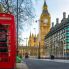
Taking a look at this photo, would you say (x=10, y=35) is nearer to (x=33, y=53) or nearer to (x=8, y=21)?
(x=8, y=21)

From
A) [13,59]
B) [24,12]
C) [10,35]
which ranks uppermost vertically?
[24,12]

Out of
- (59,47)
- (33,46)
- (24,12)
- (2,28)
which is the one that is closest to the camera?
(2,28)

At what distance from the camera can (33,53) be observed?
645 ft

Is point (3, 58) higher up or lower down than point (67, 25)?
lower down

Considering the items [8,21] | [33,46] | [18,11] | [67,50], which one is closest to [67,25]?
[67,50]

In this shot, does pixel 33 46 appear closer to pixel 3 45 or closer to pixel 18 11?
pixel 18 11

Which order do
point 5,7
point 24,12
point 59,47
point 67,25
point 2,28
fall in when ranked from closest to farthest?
point 2,28
point 5,7
point 24,12
point 59,47
point 67,25

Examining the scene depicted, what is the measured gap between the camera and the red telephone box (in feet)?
31.9

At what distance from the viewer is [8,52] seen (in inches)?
386

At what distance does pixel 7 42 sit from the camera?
32.2ft

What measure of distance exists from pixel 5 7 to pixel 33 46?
Result: 510 feet

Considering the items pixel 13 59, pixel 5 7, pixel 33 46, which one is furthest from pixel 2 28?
pixel 33 46

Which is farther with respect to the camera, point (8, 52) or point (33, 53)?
Answer: point (33, 53)

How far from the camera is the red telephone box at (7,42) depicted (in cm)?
973
